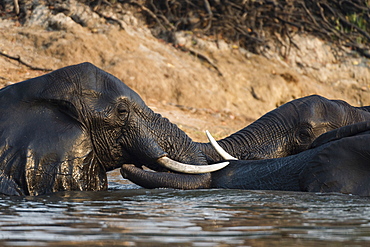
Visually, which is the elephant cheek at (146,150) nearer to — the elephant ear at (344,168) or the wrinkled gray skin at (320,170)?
the wrinkled gray skin at (320,170)

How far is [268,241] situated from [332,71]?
14025 mm

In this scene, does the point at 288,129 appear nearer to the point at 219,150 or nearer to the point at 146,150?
the point at 219,150

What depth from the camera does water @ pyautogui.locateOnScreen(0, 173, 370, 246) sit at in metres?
2.99

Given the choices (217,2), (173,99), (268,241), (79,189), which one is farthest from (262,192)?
(217,2)

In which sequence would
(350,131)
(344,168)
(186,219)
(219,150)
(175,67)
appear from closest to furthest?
(186,219), (344,168), (350,131), (219,150), (175,67)

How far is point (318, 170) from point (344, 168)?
193 millimetres

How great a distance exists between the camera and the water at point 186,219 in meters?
2.99

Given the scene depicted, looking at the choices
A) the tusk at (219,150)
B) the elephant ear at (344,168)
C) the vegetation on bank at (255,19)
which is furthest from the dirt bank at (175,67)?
the elephant ear at (344,168)

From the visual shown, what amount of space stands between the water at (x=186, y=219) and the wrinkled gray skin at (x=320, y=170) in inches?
9.9

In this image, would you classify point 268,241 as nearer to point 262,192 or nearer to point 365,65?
point 262,192

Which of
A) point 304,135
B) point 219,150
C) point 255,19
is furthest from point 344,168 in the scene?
point 255,19

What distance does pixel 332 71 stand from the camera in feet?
54.1

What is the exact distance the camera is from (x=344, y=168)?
5.08 meters

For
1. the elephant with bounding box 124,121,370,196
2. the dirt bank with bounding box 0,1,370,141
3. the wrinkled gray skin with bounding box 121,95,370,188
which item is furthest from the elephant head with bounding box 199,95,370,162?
the dirt bank with bounding box 0,1,370,141
